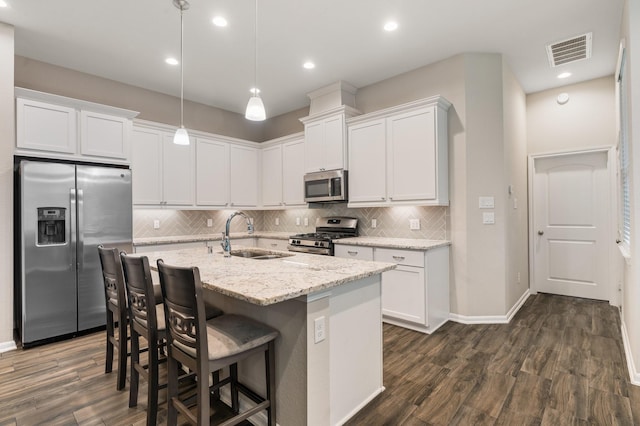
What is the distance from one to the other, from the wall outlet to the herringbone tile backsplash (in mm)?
2537

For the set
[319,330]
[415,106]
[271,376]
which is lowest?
[271,376]

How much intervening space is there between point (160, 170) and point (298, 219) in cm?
225

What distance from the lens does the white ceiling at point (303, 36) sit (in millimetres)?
2830

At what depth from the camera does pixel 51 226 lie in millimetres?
3211

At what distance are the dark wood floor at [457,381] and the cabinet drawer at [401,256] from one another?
734 mm

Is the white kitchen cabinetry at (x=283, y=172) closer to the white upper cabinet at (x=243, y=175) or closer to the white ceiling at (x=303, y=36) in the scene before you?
the white upper cabinet at (x=243, y=175)

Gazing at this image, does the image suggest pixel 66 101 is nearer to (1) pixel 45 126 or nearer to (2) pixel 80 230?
(1) pixel 45 126

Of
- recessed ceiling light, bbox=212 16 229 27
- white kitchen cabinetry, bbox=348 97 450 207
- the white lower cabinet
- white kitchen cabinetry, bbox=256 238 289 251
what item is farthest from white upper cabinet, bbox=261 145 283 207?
recessed ceiling light, bbox=212 16 229 27

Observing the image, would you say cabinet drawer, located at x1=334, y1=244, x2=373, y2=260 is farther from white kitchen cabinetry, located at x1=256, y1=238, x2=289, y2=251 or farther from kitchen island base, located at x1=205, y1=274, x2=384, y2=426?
kitchen island base, located at x1=205, y1=274, x2=384, y2=426

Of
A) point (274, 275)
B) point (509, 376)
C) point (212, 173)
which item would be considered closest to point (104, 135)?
point (212, 173)

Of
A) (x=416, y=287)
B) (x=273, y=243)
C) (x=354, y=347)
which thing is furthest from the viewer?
(x=273, y=243)

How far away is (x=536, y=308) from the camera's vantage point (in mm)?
4113

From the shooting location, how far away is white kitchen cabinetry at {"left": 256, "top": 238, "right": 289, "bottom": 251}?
5.03m

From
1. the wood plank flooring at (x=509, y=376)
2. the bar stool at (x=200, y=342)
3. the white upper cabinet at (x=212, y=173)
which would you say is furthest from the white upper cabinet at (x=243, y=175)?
the bar stool at (x=200, y=342)
